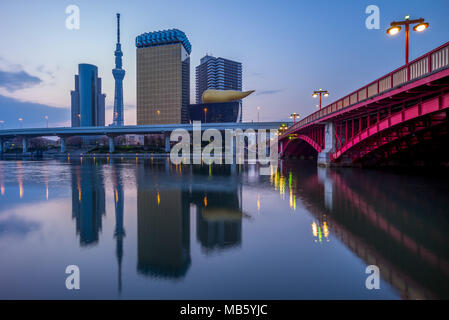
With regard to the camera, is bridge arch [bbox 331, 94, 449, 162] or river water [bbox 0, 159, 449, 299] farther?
bridge arch [bbox 331, 94, 449, 162]

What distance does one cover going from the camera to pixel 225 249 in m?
5.78

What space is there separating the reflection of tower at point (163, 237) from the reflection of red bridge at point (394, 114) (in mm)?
14282

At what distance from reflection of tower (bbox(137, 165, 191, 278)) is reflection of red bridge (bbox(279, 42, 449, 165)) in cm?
1428

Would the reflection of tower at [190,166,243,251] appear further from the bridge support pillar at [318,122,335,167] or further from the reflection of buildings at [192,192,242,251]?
the bridge support pillar at [318,122,335,167]

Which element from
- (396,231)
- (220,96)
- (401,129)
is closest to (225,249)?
(396,231)

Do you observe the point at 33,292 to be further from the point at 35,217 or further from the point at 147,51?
the point at 147,51

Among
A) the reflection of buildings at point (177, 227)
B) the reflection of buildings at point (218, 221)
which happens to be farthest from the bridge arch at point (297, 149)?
the reflection of buildings at point (177, 227)

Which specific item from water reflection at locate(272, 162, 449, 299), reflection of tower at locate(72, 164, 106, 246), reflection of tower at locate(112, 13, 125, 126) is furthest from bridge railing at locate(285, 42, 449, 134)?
reflection of tower at locate(112, 13, 125, 126)

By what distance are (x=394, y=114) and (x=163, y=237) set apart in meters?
19.2

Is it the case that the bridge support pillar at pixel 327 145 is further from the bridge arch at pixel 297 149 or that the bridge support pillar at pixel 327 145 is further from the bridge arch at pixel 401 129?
the bridge arch at pixel 297 149

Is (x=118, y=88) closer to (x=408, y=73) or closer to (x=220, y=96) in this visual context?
(x=220, y=96)

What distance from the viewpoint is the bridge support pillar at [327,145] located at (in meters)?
28.6

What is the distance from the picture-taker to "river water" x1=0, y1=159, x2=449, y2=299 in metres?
4.06
